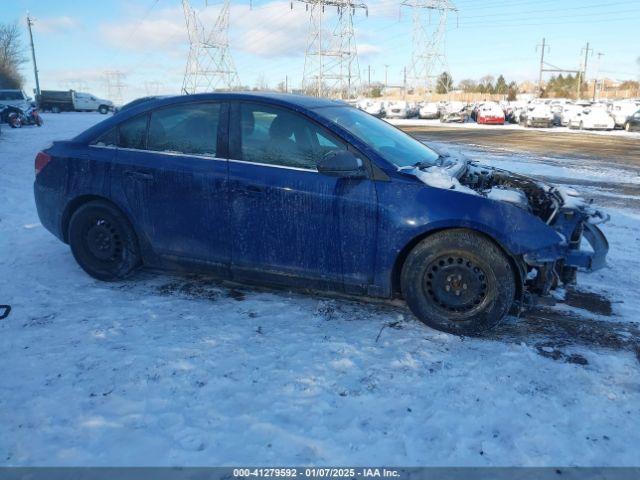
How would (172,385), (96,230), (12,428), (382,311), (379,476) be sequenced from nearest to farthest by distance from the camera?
(379,476)
(12,428)
(172,385)
(382,311)
(96,230)

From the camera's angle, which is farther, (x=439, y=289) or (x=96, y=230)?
(x=96, y=230)

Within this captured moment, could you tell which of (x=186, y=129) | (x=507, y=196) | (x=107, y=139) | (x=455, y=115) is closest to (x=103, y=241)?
(x=107, y=139)

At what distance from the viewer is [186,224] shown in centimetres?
406

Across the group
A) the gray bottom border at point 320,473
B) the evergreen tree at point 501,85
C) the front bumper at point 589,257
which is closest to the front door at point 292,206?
the front bumper at point 589,257

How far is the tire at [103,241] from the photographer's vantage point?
171 inches

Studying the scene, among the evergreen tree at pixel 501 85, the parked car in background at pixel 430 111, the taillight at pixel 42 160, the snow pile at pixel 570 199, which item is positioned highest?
the evergreen tree at pixel 501 85

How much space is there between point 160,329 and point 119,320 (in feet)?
1.23

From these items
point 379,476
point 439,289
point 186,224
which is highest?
point 186,224

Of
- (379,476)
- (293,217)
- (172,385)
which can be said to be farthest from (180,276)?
(379,476)

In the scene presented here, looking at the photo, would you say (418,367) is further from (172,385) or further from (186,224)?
(186,224)

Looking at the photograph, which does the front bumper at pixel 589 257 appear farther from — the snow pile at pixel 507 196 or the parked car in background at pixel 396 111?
the parked car in background at pixel 396 111

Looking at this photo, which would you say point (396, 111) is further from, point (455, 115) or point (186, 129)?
point (186, 129)

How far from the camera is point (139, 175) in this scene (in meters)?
4.16

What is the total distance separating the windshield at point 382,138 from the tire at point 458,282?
700 mm
